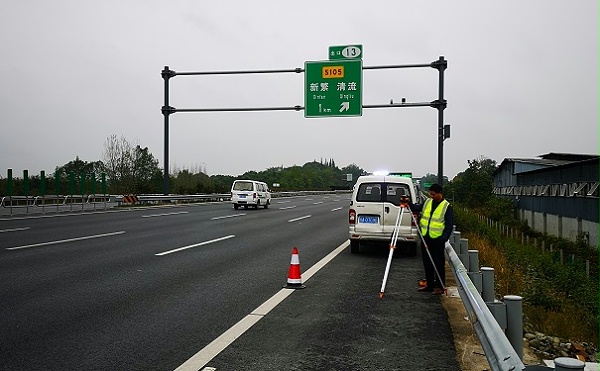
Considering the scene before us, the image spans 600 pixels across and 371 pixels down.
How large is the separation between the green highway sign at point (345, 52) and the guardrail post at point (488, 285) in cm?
1964

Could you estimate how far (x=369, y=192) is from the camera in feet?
39.4

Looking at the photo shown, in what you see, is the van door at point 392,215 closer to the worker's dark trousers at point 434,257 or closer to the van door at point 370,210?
the van door at point 370,210

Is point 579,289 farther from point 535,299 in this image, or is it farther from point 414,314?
point 414,314

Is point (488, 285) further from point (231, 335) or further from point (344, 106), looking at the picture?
point (344, 106)

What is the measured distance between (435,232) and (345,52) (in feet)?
57.8

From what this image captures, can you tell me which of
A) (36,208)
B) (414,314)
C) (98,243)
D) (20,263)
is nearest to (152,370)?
(414,314)

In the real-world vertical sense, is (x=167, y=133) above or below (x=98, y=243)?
above

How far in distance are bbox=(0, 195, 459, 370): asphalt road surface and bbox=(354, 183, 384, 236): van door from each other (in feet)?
2.24

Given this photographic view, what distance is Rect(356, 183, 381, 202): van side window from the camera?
11922mm

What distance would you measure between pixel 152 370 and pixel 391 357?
222 cm

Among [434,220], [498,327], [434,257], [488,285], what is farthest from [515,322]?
[434,220]

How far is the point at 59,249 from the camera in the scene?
38.7 feet

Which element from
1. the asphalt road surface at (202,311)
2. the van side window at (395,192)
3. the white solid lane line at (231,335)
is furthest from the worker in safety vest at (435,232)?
the van side window at (395,192)

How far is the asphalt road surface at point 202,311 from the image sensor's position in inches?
185
